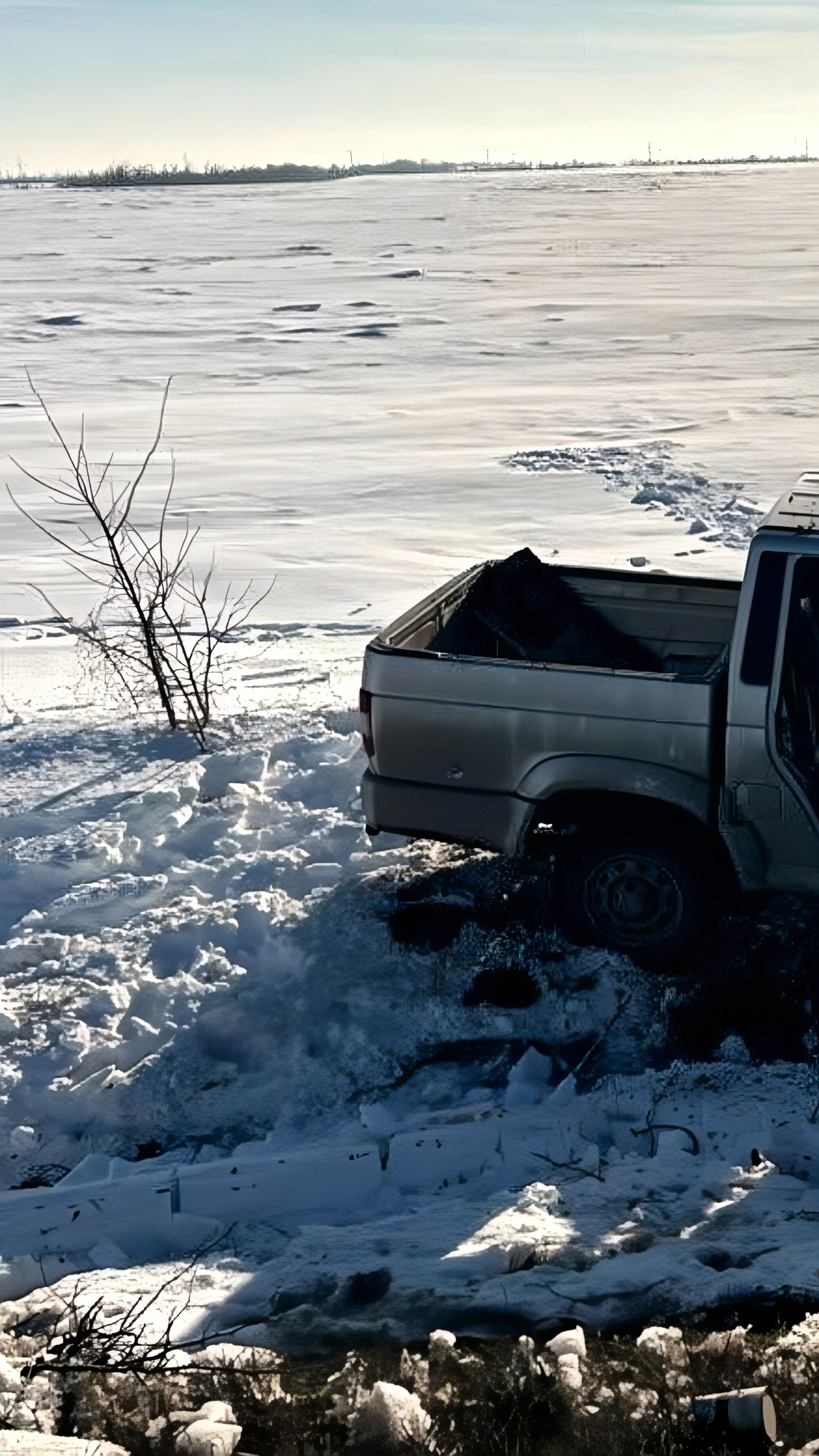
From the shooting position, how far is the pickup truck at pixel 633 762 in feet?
17.6

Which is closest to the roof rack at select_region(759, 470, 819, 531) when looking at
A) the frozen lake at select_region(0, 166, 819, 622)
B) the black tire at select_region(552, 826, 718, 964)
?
the black tire at select_region(552, 826, 718, 964)

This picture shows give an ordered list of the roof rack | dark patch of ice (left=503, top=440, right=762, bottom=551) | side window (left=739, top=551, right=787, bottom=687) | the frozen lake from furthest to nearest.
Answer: the frozen lake, dark patch of ice (left=503, top=440, right=762, bottom=551), the roof rack, side window (left=739, top=551, right=787, bottom=687)

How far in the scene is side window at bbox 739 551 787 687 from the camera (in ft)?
17.4

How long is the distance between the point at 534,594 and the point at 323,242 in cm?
4102

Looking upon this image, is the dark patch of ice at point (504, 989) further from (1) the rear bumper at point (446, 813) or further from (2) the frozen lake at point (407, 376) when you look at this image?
(2) the frozen lake at point (407, 376)

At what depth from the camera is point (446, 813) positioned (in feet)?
19.4

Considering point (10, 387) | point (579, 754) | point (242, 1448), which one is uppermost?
point (10, 387)

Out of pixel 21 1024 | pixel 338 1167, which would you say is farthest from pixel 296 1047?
pixel 21 1024

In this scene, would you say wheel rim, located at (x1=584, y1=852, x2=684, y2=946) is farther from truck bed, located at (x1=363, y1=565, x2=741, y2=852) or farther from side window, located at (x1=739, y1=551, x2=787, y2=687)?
side window, located at (x1=739, y1=551, x2=787, y2=687)

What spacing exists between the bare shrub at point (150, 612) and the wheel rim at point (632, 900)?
3.32 m

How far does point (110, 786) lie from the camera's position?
7879mm

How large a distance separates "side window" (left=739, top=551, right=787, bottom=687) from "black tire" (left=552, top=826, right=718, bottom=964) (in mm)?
831

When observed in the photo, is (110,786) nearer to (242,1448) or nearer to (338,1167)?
(338,1167)

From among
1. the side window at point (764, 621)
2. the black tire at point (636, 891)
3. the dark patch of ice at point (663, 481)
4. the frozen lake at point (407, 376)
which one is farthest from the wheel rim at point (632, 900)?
the dark patch of ice at point (663, 481)
